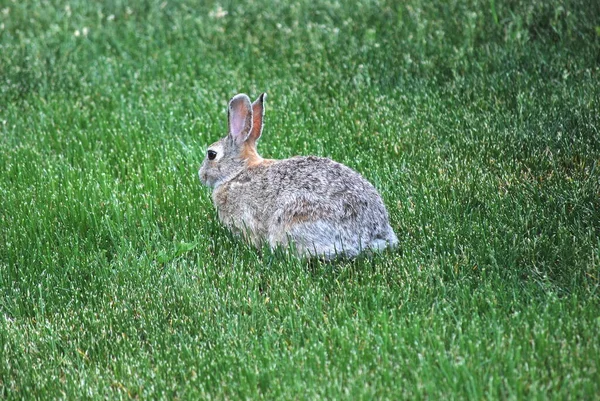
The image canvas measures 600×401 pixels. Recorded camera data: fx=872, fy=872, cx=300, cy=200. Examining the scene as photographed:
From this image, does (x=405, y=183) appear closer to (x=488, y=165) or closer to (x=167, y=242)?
(x=488, y=165)

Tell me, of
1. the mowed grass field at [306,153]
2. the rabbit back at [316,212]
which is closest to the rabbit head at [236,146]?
the mowed grass field at [306,153]

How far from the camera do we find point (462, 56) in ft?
29.2

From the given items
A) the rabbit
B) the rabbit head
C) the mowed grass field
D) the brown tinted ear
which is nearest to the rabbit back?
the rabbit

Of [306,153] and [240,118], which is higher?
[240,118]

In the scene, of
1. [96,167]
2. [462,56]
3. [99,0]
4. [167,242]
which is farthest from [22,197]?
[99,0]

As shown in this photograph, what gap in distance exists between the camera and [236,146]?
23.0 feet

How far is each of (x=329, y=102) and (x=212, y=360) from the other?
4.16 m

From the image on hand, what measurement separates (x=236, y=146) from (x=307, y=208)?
4.34 feet

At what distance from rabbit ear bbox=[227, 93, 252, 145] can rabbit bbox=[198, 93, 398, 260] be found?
0.05 metres

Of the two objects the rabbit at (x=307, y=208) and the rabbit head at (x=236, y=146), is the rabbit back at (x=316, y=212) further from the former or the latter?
the rabbit head at (x=236, y=146)

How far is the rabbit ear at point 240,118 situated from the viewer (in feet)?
22.5

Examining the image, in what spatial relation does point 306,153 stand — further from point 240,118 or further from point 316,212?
point 316,212

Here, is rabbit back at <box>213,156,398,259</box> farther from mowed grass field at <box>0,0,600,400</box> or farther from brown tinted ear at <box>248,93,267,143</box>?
brown tinted ear at <box>248,93,267,143</box>

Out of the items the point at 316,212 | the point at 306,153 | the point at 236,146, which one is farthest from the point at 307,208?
the point at 306,153
